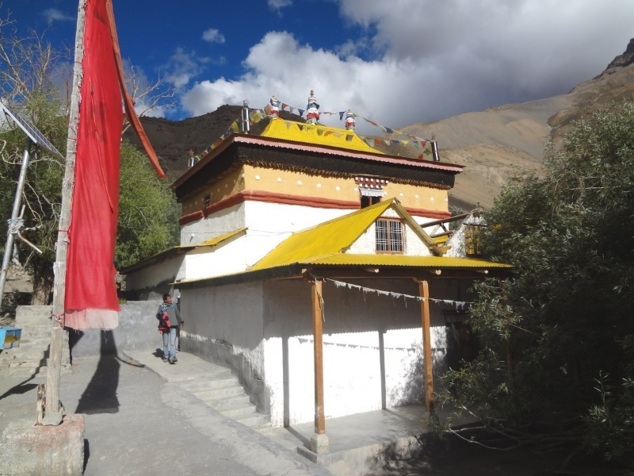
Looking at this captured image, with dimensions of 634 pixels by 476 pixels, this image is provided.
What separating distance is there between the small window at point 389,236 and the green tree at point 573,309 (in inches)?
85.6

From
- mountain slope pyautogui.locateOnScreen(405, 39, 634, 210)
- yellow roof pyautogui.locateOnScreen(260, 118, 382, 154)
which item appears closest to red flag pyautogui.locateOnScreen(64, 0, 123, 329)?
yellow roof pyautogui.locateOnScreen(260, 118, 382, 154)

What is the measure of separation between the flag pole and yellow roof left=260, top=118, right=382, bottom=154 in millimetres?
9379

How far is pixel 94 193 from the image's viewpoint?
587 centimetres

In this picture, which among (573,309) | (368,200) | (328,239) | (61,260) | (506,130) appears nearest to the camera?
(61,260)

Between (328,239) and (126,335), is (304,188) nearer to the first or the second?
(328,239)

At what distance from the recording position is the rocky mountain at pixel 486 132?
2628 inches

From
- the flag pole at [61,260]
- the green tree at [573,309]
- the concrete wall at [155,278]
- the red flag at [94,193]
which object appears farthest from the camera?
the concrete wall at [155,278]

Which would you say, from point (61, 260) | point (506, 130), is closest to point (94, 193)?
point (61, 260)

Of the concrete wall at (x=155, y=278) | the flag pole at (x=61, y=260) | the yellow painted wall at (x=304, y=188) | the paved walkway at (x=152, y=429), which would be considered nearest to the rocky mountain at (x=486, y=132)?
the yellow painted wall at (x=304, y=188)

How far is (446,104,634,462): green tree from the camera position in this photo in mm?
6820

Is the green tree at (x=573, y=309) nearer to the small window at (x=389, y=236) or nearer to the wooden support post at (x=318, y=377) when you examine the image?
the small window at (x=389, y=236)

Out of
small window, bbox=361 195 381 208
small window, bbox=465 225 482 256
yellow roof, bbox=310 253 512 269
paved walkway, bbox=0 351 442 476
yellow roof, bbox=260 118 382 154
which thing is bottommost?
paved walkway, bbox=0 351 442 476

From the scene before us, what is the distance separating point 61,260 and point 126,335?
388 inches

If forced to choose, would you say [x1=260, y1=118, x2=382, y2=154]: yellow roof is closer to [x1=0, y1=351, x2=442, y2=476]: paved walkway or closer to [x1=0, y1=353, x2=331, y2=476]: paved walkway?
[x1=0, y1=351, x2=442, y2=476]: paved walkway
